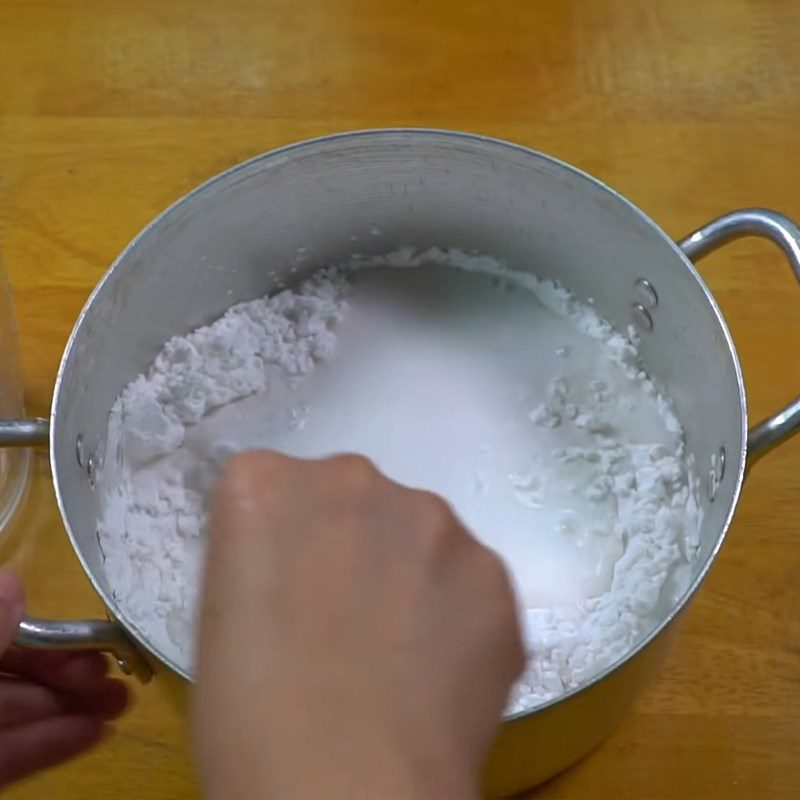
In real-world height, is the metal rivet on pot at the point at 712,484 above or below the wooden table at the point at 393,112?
below

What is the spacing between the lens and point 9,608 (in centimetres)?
33

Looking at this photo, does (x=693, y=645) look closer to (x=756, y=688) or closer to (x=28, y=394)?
(x=756, y=688)

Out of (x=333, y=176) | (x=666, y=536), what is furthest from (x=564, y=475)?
(x=333, y=176)

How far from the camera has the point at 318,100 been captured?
0.58 m

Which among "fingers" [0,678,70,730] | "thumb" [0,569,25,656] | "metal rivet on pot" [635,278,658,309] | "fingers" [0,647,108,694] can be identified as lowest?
"fingers" [0,678,70,730]

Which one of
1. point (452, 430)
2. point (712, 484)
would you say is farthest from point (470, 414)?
point (712, 484)

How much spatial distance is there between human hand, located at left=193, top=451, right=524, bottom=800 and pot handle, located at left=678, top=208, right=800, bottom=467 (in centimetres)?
13

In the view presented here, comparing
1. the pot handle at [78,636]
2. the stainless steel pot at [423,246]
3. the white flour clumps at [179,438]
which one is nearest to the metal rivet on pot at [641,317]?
the stainless steel pot at [423,246]

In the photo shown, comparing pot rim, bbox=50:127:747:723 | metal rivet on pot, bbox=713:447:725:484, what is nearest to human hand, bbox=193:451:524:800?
pot rim, bbox=50:127:747:723

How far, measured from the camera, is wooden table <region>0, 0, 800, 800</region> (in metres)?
0.52

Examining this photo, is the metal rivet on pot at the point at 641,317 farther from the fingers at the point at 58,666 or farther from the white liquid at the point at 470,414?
the fingers at the point at 58,666

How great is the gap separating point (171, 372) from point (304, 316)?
68mm

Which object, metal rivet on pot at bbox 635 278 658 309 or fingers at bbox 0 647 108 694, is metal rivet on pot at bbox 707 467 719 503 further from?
fingers at bbox 0 647 108 694

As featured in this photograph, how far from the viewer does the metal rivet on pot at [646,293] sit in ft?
1.54
